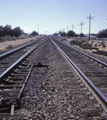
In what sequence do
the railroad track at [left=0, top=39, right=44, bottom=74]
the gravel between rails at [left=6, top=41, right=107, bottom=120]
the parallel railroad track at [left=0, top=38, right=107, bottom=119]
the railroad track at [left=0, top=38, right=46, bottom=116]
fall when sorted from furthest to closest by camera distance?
the railroad track at [left=0, top=39, right=44, bottom=74] < the railroad track at [left=0, top=38, right=46, bottom=116] < the parallel railroad track at [left=0, top=38, right=107, bottom=119] < the gravel between rails at [left=6, top=41, right=107, bottom=120]

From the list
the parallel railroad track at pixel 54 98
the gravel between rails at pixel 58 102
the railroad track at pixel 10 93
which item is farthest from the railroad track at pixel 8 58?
the gravel between rails at pixel 58 102

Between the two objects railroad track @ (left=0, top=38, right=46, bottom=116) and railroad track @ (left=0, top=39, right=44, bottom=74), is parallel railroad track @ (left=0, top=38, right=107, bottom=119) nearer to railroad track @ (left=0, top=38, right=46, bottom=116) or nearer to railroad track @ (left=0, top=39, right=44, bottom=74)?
railroad track @ (left=0, top=38, right=46, bottom=116)

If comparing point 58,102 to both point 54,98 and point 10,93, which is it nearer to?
Answer: point 54,98

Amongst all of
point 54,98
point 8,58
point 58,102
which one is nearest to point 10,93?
point 54,98

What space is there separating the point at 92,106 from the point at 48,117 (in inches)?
50.0

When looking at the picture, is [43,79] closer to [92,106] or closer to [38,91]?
[38,91]

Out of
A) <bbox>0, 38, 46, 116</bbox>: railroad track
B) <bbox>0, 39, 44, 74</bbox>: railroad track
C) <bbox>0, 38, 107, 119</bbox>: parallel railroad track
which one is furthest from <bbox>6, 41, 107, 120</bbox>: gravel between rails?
<bbox>0, 39, 44, 74</bbox>: railroad track

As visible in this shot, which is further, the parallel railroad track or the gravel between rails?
the parallel railroad track

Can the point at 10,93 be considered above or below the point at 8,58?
below

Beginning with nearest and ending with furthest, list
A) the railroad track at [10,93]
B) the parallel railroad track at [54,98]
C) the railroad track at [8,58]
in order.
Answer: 1. the parallel railroad track at [54,98]
2. the railroad track at [10,93]
3. the railroad track at [8,58]

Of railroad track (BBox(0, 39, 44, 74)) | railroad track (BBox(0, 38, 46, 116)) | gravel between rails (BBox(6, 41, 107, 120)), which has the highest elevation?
railroad track (BBox(0, 39, 44, 74))

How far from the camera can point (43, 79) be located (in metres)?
6.49

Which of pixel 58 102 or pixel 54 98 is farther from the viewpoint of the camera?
pixel 54 98

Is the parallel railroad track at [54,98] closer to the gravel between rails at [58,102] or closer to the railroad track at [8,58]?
the gravel between rails at [58,102]
